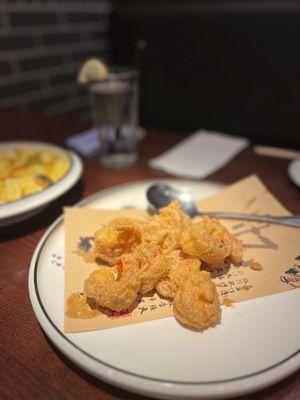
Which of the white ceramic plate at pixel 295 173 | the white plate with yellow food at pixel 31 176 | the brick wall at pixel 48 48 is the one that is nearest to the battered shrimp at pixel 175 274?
the white plate with yellow food at pixel 31 176

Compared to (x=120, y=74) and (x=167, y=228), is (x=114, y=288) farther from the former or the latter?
(x=120, y=74)

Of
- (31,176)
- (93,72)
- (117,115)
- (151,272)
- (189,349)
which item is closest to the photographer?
(189,349)

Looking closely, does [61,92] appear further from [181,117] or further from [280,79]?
[280,79]

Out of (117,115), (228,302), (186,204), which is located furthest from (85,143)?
(228,302)

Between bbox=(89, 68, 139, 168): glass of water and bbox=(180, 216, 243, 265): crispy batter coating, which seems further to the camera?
bbox=(89, 68, 139, 168): glass of water

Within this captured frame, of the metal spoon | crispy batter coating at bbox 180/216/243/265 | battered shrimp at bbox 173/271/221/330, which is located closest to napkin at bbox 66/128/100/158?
the metal spoon

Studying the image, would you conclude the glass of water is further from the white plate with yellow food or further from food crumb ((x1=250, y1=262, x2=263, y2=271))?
food crumb ((x1=250, y1=262, x2=263, y2=271))

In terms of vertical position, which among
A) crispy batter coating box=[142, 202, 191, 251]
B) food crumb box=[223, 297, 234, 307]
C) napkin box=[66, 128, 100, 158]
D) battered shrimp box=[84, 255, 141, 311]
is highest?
crispy batter coating box=[142, 202, 191, 251]
